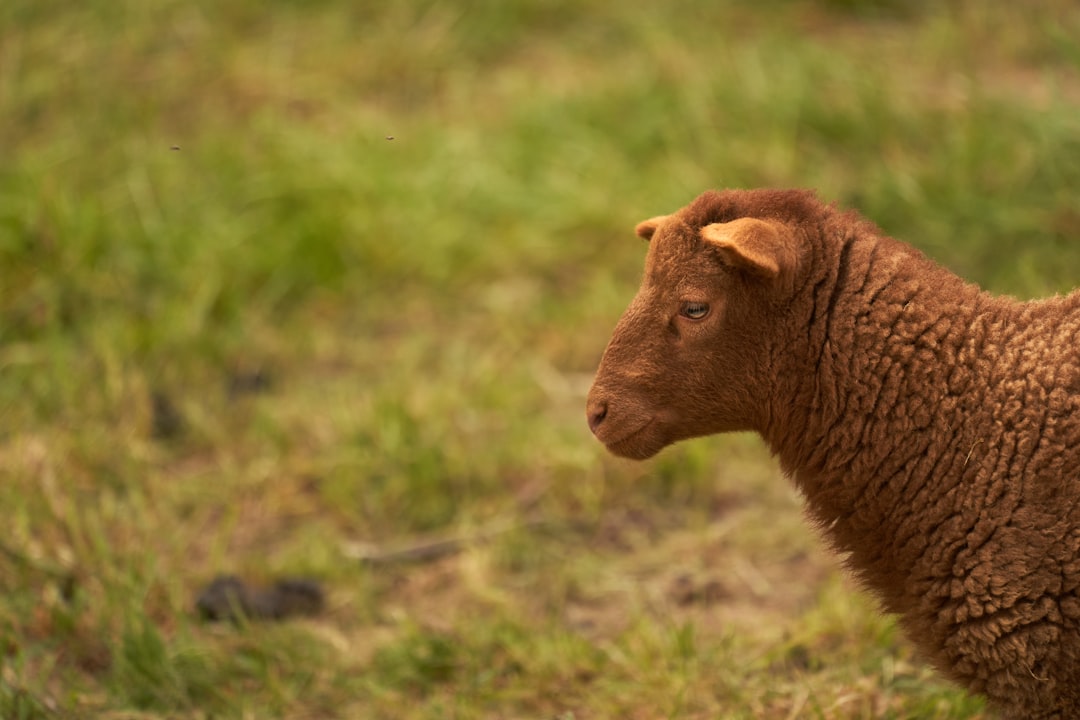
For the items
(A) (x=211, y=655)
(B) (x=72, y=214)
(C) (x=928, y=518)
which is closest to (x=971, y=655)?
(C) (x=928, y=518)

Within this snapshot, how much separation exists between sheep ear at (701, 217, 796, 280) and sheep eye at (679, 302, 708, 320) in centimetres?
14

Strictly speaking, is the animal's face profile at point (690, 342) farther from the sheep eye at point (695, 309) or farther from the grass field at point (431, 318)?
the grass field at point (431, 318)

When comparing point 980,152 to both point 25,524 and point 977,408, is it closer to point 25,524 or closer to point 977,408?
point 977,408

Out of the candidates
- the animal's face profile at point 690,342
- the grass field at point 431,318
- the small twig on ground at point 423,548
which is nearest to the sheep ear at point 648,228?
the animal's face profile at point 690,342

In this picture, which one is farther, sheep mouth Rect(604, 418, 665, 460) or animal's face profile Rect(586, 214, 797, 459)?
sheep mouth Rect(604, 418, 665, 460)

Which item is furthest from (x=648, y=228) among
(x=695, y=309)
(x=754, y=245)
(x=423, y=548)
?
(x=423, y=548)

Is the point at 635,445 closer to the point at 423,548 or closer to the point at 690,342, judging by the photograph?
the point at 690,342

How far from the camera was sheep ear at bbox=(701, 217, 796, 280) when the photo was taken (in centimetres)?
315

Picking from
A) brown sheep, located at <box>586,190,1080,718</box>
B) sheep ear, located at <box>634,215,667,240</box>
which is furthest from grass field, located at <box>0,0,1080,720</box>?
sheep ear, located at <box>634,215,667,240</box>

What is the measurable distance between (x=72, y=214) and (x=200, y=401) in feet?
4.04

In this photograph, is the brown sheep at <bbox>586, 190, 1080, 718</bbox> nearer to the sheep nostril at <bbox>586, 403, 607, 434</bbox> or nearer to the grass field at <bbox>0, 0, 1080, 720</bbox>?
the sheep nostril at <bbox>586, 403, 607, 434</bbox>

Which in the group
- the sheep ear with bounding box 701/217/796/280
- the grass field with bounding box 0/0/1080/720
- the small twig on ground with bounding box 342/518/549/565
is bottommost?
the small twig on ground with bounding box 342/518/549/565

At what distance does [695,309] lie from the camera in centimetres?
334

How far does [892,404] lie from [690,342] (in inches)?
19.3
